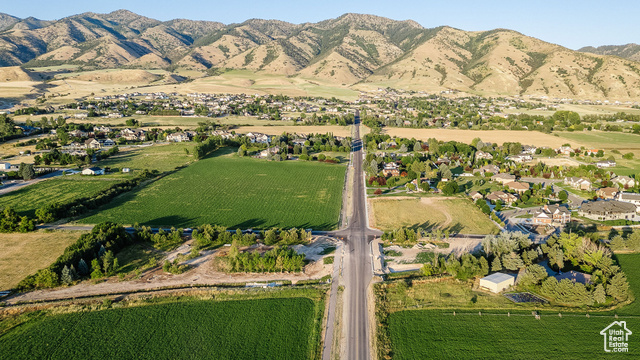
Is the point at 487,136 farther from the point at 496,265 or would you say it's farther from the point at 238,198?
the point at 496,265

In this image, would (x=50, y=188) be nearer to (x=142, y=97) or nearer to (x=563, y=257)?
(x=563, y=257)

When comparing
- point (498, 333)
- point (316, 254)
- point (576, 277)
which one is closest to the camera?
point (498, 333)

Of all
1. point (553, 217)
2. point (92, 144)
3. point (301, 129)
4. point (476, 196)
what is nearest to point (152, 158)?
point (92, 144)

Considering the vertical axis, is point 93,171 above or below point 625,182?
above

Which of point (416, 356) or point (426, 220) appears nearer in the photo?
point (416, 356)

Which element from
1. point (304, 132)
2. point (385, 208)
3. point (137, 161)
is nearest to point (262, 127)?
point (304, 132)
